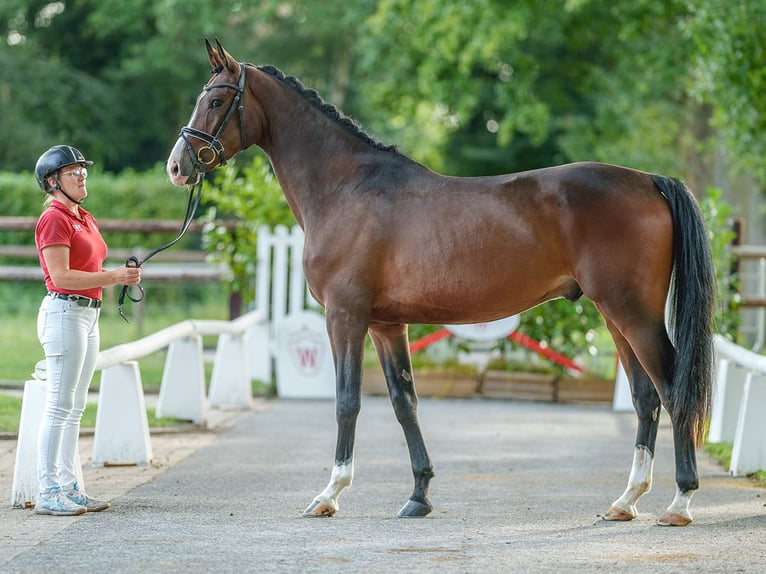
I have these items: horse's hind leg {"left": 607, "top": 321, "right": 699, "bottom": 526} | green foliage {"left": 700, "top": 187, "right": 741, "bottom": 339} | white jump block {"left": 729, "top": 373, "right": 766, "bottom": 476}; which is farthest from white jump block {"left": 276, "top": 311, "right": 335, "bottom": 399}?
horse's hind leg {"left": 607, "top": 321, "right": 699, "bottom": 526}

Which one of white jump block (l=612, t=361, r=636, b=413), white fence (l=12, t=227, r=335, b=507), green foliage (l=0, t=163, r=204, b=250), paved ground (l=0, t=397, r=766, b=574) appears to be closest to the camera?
paved ground (l=0, t=397, r=766, b=574)

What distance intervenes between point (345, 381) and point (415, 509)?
790 mm

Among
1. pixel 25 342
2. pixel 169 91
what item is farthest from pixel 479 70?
pixel 25 342

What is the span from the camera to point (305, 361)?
12703 mm

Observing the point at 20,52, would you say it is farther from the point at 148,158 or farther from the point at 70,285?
the point at 70,285

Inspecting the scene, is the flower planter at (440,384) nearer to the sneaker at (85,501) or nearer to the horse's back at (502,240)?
the horse's back at (502,240)

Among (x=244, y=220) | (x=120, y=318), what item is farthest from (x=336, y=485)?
(x=120, y=318)

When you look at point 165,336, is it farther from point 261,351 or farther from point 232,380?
point 261,351

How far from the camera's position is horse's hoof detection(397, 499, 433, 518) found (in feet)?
20.3

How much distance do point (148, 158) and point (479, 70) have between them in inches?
380

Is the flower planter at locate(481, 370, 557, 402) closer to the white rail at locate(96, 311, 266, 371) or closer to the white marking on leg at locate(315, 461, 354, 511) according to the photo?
the white rail at locate(96, 311, 266, 371)

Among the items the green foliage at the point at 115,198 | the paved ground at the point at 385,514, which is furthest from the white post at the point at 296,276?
the green foliage at the point at 115,198

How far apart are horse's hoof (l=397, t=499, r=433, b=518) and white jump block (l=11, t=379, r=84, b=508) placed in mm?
1802

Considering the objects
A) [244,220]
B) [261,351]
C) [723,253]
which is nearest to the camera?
[723,253]
